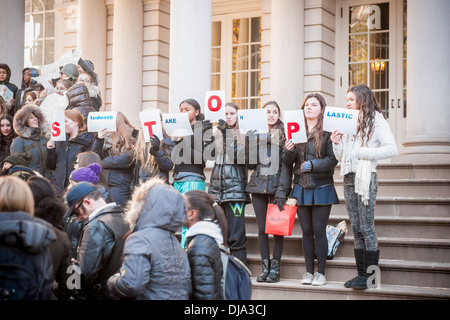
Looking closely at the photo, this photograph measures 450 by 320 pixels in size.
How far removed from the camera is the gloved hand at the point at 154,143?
25.9 feet

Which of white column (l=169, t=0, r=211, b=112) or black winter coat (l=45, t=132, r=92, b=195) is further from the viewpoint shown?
white column (l=169, t=0, r=211, b=112)

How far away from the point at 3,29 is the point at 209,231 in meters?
9.82

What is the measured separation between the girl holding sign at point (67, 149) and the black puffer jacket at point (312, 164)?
8.68 ft

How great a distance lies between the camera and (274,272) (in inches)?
302

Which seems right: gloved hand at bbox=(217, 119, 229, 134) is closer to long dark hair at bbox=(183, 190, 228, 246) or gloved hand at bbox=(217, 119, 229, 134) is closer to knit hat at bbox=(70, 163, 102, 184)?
knit hat at bbox=(70, 163, 102, 184)

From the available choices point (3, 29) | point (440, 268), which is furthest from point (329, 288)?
point (3, 29)

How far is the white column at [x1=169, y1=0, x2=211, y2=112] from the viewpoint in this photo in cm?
995

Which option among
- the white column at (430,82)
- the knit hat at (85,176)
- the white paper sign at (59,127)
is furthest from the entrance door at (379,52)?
the knit hat at (85,176)

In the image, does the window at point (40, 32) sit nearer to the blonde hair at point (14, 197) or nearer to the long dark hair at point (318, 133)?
the long dark hair at point (318, 133)

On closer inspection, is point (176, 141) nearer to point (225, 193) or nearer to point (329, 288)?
point (225, 193)

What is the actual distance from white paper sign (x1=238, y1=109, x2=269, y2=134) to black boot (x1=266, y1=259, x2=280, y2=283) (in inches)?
59.0

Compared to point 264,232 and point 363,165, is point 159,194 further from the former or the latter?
point 264,232

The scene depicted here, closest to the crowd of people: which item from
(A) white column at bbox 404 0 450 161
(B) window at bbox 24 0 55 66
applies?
(A) white column at bbox 404 0 450 161

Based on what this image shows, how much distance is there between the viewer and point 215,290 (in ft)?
15.3
